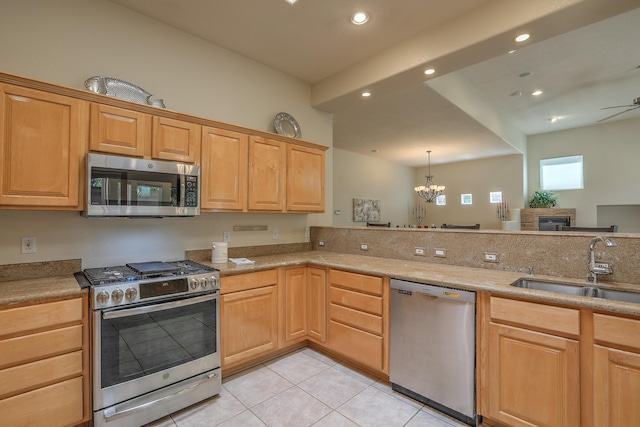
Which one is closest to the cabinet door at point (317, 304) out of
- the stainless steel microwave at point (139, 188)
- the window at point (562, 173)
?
the stainless steel microwave at point (139, 188)

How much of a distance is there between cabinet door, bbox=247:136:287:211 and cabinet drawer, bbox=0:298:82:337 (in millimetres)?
1501

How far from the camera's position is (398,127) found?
564cm

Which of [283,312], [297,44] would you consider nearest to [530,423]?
[283,312]

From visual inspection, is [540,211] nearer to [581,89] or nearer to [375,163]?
[581,89]

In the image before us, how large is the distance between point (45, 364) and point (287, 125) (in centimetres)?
283

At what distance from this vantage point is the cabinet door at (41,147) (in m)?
1.77

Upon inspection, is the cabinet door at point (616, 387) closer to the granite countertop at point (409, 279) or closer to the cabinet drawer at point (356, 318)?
the granite countertop at point (409, 279)

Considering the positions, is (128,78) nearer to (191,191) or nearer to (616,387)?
(191,191)

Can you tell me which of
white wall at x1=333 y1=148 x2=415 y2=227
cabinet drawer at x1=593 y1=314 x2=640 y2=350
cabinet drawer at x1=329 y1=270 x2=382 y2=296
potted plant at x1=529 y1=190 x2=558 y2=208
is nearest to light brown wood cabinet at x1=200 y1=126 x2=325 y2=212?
cabinet drawer at x1=329 y1=270 x2=382 y2=296

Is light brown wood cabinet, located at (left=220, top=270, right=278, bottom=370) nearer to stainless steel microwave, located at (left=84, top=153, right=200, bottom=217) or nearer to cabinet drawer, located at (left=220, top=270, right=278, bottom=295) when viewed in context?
cabinet drawer, located at (left=220, top=270, right=278, bottom=295)

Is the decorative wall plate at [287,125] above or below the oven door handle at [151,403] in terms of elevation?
above

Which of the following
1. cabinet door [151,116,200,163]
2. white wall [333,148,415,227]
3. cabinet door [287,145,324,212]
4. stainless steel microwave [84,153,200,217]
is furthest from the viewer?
white wall [333,148,415,227]

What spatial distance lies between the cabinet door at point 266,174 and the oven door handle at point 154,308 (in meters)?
0.98

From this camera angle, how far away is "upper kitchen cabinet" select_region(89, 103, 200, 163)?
2.06 metres
